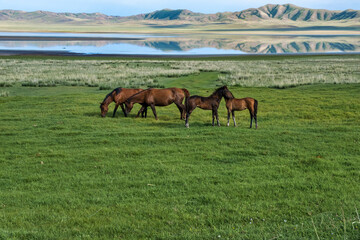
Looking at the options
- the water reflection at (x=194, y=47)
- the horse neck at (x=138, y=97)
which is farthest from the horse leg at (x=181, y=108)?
the water reflection at (x=194, y=47)

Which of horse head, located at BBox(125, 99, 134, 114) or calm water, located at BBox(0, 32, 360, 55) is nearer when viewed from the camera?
horse head, located at BBox(125, 99, 134, 114)

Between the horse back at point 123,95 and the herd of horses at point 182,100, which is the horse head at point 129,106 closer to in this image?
the herd of horses at point 182,100

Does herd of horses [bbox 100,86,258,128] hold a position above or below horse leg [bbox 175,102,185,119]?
above

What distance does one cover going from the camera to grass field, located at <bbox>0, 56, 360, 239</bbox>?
23.6 feet

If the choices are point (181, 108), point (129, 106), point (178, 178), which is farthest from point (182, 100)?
point (178, 178)

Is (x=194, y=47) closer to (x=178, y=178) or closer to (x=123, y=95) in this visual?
(x=123, y=95)

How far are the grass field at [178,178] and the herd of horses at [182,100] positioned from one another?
2.30ft

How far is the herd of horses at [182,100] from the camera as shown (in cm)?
1520

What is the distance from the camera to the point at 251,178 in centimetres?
980

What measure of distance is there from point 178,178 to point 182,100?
8071 mm

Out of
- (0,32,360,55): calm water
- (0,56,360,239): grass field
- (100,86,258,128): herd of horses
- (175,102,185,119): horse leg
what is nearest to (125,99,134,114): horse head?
(100,86,258,128): herd of horses

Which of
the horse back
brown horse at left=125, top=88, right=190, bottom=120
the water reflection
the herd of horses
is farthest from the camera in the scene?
the water reflection

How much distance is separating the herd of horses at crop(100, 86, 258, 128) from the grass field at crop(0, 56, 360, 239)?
702 mm

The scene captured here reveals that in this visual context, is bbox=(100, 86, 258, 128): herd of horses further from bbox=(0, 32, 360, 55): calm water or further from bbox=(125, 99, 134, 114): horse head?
bbox=(0, 32, 360, 55): calm water
